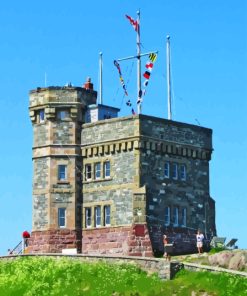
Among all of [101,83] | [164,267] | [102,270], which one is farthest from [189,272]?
[101,83]

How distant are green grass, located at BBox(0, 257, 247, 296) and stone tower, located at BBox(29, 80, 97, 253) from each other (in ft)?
13.3

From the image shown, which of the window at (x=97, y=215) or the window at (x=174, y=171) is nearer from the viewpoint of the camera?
the window at (x=97, y=215)

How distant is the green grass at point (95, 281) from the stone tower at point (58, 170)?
4040 mm

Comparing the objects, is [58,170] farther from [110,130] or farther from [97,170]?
[110,130]

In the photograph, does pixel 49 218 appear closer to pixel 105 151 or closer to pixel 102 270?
pixel 105 151

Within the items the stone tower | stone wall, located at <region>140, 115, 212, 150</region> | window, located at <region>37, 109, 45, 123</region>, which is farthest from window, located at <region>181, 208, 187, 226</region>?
window, located at <region>37, 109, 45, 123</region>

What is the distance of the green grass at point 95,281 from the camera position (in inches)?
2325

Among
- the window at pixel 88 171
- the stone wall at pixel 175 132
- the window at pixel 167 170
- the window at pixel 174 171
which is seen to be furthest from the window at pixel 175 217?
the window at pixel 88 171

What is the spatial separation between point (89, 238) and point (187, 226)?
24.0 feet

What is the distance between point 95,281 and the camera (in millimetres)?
63594

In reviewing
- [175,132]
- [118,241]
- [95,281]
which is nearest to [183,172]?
[175,132]

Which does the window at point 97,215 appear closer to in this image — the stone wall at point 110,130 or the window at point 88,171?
the window at point 88,171

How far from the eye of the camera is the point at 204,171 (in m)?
77.4

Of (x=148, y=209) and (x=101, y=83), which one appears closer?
(x=148, y=209)
